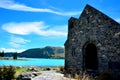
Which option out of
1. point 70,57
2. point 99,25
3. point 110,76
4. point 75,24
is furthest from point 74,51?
point 110,76

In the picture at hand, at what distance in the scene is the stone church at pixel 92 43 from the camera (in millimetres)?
20875

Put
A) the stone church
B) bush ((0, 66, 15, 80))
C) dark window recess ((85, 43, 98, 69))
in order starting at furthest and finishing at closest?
dark window recess ((85, 43, 98, 69)) → the stone church → bush ((0, 66, 15, 80))

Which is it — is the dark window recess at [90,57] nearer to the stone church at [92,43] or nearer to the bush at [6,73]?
the stone church at [92,43]

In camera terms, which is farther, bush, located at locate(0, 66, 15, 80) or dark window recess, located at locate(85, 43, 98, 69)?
A: dark window recess, located at locate(85, 43, 98, 69)

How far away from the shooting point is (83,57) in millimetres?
24391

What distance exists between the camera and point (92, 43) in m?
23.1

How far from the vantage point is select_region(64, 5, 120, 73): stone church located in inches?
822

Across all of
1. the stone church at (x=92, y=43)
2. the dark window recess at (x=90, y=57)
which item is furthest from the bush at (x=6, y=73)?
the dark window recess at (x=90, y=57)

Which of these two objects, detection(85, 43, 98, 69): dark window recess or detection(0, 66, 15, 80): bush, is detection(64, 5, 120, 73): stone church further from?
detection(0, 66, 15, 80): bush

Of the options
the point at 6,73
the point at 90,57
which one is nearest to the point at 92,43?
the point at 90,57

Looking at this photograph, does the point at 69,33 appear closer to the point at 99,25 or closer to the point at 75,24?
the point at 75,24

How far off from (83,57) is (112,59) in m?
4.25

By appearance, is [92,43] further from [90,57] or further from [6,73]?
[6,73]

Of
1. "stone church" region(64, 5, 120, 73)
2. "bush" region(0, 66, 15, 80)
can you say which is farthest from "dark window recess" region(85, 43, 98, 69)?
"bush" region(0, 66, 15, 80)
